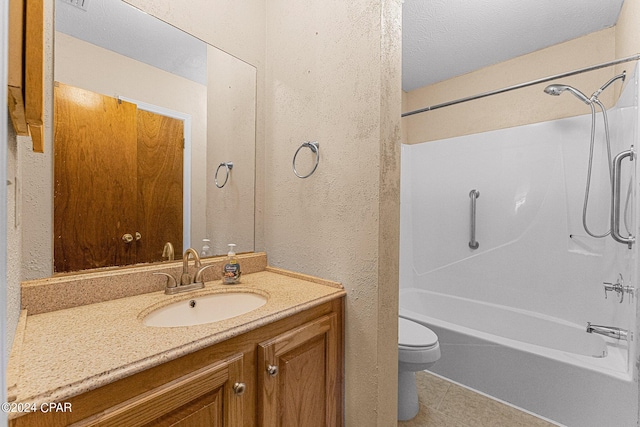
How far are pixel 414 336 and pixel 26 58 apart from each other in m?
1.95

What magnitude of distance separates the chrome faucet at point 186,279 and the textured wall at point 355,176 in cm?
44

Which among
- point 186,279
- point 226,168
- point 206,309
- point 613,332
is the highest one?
point 226,168

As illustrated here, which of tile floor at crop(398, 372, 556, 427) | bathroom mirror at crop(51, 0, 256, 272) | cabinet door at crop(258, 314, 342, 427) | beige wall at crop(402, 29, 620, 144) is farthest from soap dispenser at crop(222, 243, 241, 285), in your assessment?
beige wall at crop(402, 29, 620, 144)

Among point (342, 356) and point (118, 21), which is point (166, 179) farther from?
point (342, 356)

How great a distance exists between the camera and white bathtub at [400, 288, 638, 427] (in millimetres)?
1418

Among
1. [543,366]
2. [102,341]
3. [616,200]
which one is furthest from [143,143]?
Answer: [616,200]

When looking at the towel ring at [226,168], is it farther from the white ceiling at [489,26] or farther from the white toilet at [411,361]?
the white ceiling at [489,26]

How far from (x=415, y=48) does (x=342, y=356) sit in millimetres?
2219

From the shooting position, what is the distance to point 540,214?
7.23 feet

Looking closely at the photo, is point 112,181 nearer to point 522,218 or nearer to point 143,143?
point 143,143

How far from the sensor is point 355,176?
1183 millimetres

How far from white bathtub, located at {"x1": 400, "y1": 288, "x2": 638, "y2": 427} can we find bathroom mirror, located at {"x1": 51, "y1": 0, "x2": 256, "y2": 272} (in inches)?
62.1

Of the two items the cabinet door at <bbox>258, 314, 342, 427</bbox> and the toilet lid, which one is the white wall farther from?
the cabinet door at <bbox>258, 314, 342, 427</bbox>

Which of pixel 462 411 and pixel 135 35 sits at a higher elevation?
pixel 135 35
